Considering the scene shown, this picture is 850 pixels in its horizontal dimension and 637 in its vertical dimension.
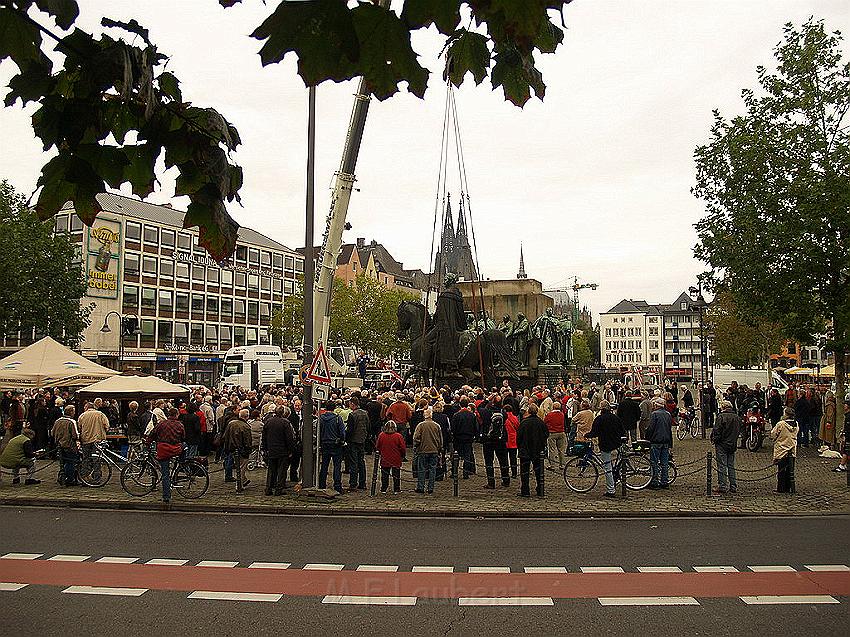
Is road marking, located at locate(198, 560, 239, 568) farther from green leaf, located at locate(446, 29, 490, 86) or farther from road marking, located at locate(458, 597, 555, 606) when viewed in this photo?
green leaf, located at locate(446, 29, 490, 86)

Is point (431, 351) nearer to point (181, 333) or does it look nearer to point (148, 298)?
point (148, 298)

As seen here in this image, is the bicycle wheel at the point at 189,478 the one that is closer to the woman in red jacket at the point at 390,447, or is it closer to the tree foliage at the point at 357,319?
the woman in red jacket at the point at 390,447

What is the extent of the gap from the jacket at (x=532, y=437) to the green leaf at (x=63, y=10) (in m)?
12.5

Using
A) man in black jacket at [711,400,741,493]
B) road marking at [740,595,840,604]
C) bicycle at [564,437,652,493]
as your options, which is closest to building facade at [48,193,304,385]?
bicycle at [564,437,652,493]

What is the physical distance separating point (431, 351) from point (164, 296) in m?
52.5

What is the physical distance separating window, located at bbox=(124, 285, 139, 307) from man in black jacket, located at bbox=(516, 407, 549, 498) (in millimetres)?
64909

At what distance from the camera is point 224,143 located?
3326 millimetres

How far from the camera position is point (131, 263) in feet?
241

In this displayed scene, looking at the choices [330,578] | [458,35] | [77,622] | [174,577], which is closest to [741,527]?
[330,578]

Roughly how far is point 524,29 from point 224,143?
1377 millimetres

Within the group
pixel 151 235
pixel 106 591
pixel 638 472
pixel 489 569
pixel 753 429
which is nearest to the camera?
pixel 106 591

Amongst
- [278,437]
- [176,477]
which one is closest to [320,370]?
[278,437]

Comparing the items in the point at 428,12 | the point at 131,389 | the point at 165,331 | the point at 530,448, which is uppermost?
the point at 165,331

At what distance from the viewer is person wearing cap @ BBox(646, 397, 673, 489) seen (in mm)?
14977
